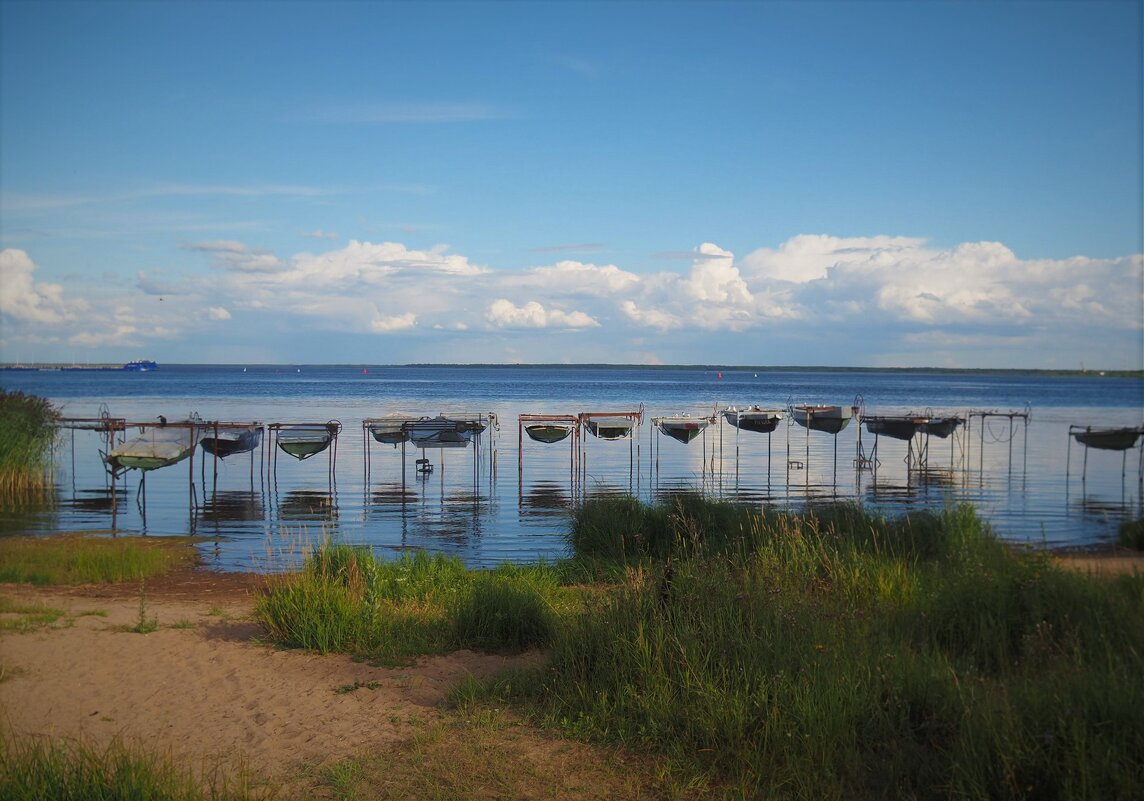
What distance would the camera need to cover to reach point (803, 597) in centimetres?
741

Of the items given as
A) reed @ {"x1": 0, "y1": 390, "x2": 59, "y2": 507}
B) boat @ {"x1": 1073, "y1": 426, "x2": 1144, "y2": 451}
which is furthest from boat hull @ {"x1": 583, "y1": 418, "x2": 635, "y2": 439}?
reed @ {"x1": 0, "y1": 390, "x2": 59, "y2": 507}

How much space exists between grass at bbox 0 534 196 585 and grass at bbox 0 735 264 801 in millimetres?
8093

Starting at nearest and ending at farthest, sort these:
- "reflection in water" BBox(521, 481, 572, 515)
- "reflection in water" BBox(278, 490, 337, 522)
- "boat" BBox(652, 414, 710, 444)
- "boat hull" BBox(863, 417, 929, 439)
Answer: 1. "reflection in water" BBox(278, 490, 337, 522)
2. "reflection in water" BBox(521, 481, 572, 515)
3. "boat hull" BBox(863, 417, 929, 439)
4. "boat" BBox(652, 414, 710, 444)

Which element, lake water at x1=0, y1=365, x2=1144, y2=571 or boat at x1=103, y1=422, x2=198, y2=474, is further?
boat at x1=103, y1=422, x2=198, y2=474

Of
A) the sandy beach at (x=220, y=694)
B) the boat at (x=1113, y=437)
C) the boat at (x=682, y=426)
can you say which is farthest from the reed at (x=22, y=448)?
the boat at (x=1113, y=437)

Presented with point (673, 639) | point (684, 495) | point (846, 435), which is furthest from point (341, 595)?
point (846, 435)

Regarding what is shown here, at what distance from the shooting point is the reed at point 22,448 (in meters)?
21.6

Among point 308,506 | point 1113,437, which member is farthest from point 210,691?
point 1113,437

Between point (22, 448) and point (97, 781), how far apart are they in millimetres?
20873

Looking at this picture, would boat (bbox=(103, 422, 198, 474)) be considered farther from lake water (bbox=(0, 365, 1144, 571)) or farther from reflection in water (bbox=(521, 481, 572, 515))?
reflection in water (bbox=(521, 481, 572, 515))

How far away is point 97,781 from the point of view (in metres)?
4.64

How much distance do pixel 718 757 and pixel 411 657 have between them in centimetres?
358

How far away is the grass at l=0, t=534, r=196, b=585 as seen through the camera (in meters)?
12.2

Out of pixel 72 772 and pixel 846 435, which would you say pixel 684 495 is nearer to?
pixel 72 772
